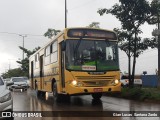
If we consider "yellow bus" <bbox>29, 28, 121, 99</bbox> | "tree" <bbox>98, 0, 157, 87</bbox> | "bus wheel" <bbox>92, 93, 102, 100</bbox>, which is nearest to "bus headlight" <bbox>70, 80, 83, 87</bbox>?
"yellow bus" <bbox>29, 28, 121, 99</bbox>

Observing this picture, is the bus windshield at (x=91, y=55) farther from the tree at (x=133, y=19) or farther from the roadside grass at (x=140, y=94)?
the tree at (x=133, y=19)

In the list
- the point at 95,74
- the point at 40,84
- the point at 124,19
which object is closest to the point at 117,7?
the point at 124,19

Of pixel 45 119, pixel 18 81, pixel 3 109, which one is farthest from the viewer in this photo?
pixel 18 81

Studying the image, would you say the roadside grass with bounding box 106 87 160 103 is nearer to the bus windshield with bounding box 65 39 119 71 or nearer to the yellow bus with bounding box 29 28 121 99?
the yellow bus with bounding box 29 28 121 99

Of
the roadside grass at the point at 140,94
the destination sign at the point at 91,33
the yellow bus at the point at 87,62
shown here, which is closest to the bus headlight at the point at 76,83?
the yellow bus at the point at 87,62

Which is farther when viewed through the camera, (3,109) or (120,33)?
(120,33)

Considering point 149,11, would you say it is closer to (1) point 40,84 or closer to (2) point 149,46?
(2) point 149,46

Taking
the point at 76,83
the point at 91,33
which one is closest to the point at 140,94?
the point at 91,33

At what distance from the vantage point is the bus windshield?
15.6 meters

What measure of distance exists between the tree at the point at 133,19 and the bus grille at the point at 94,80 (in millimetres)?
6841

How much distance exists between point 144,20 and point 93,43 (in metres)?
7.32

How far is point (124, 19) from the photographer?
2272 cm

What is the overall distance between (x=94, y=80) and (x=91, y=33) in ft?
7.41

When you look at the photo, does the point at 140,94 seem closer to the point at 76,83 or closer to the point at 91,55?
the point at 91,55
